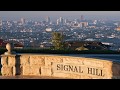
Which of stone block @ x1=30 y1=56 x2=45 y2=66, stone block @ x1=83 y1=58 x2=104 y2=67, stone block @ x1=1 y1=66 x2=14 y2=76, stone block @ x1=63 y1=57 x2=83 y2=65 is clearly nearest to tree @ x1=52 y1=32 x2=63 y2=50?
stone block @ x1=1 y1=66 x2=14 y2=76

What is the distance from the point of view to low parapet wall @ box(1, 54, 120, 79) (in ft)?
46.1

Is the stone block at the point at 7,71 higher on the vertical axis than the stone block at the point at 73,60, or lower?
lower

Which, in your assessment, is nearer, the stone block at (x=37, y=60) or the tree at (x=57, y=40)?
the stone block at (x=37, y=60)

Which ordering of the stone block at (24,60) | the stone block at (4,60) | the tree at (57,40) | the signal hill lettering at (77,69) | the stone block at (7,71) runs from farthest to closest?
the tree at (57,40) → the stone block at (7,71) → the stone block at (4,60) → the stone block at (24,60) → the signal hill lettering at (77,69)

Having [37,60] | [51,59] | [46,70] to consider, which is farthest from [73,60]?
[37,60]

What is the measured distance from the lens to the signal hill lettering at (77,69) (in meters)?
14.3

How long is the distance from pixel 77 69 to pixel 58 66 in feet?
3.50

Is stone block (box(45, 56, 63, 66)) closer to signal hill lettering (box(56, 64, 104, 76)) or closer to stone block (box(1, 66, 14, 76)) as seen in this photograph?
signal hill lettering (box(56, 64, 104, 76))

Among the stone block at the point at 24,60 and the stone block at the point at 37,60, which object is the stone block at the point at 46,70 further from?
the stone block at the point at 24,60

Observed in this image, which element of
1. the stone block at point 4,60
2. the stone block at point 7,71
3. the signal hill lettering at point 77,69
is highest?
the stone block at point 4,60

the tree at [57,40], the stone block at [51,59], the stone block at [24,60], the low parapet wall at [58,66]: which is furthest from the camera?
the tree at [57,40]

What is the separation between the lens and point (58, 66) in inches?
633

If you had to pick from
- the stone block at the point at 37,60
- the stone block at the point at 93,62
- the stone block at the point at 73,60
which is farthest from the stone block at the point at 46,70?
the stone block at the point at 93,62
